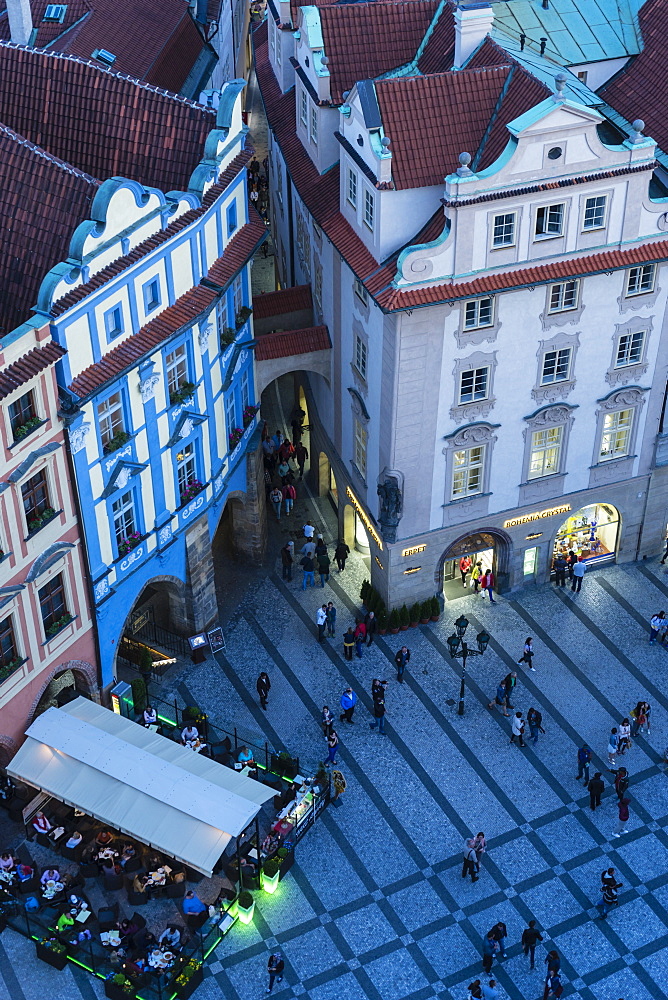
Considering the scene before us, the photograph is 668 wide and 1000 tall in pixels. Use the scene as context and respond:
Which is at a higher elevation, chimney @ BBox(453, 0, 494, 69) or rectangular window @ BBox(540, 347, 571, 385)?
chimney @ BBox(453, 0, 494, 69)

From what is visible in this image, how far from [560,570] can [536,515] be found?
3426 millimetres

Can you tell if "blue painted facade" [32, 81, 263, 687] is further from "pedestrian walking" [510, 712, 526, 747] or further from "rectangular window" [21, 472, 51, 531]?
"pedestrian walking" [510, 712, 526, 747]

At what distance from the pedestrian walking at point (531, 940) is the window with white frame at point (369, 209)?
26.4 meters

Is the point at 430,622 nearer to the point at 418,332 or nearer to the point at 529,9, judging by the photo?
the point at 418,332

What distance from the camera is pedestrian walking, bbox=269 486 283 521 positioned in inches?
2726

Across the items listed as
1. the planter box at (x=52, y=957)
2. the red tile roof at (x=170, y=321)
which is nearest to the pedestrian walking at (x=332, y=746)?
the planter box at (x=52, y=957)

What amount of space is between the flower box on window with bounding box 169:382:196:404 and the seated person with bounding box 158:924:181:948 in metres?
19.3

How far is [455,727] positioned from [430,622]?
639 centimetres

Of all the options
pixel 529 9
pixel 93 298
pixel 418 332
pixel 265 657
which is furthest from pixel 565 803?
pixel 529 9

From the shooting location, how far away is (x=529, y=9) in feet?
201

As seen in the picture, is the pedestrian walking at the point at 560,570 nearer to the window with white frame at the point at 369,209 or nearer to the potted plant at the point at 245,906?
the window with white frame at the point at 369,209

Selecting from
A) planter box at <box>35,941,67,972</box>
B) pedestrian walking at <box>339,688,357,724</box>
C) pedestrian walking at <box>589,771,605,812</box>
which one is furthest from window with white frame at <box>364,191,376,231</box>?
planter box at <box>35,941,67,972</box>

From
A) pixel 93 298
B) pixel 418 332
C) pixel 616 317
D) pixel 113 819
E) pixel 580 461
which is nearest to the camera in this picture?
pixel 93 298

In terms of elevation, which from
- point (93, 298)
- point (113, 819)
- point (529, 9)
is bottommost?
point (113, 819)
